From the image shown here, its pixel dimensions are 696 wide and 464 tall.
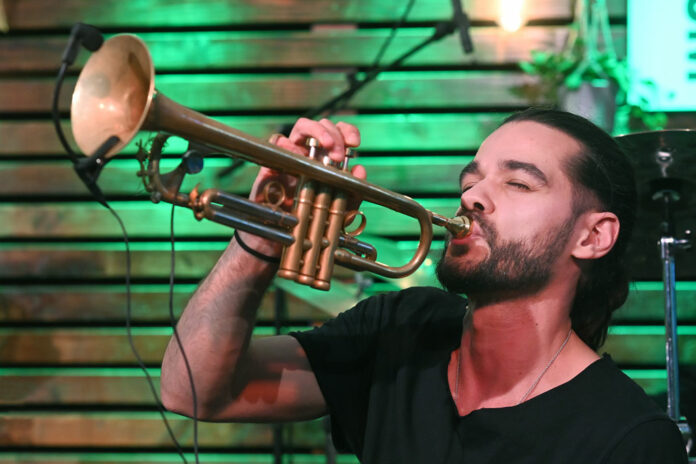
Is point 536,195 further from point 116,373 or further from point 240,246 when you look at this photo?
point 116,373

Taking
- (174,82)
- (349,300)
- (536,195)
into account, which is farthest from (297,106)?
(536,195)

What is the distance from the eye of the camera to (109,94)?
1115 millimetres

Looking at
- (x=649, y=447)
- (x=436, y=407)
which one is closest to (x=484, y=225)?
(x=436, y=407)

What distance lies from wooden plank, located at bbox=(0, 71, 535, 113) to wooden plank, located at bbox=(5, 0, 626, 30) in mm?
259

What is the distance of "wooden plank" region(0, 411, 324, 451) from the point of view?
3311 millimetres

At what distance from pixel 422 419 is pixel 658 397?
1529 millimetres

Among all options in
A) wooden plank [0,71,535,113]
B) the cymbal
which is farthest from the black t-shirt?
wooden plank [0,71,535,113]

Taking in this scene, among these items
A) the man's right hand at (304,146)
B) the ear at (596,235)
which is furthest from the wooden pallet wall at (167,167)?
the man's right hand at (304,146)

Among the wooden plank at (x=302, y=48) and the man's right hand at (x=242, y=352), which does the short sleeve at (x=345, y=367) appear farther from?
the wooden plank at (x=302, y=48)

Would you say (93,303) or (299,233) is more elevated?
(299,233)

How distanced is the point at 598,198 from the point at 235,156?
2.91ft

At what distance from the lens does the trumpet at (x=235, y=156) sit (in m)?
1.09

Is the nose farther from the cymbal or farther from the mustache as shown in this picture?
the cymbal

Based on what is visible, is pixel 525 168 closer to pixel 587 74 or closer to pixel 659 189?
pixel 659 189
